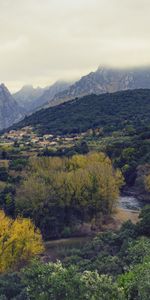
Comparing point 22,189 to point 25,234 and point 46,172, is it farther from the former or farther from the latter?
point 25,234

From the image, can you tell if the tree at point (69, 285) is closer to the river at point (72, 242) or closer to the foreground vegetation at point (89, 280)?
the foreground vegetation at point (89, 280)

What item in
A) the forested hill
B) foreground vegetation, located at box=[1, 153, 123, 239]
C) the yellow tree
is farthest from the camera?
the forested hill

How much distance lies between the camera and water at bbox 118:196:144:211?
5486 cm

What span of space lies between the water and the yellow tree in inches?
830

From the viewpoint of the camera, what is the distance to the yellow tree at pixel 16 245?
33969 millimetres

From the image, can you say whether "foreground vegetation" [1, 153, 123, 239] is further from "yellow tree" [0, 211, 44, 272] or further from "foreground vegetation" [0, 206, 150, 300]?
"foreground vegetation" [0, 206, 150, 300]

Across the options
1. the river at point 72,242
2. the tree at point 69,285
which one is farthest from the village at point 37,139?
the tree at point 69,285

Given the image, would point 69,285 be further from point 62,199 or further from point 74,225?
point 62,199

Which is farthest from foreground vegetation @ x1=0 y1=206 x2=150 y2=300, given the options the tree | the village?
the village

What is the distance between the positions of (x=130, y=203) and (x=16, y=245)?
84.3 feet

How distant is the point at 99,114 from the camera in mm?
123688

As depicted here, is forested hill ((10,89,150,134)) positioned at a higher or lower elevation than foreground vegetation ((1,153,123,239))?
higher

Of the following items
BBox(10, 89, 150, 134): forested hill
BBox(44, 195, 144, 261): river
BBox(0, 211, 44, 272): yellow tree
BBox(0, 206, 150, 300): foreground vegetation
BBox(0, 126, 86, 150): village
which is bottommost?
BBox(44, 195, 144, 261): river

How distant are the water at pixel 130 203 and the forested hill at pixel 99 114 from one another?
134ft
